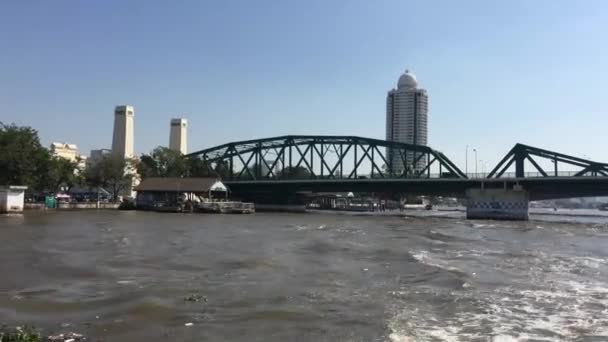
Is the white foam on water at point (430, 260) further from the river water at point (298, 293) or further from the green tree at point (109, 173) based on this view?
the green tree at point (109, 173)

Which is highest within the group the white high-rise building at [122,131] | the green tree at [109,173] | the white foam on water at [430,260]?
the white high-rise building at [122,131]

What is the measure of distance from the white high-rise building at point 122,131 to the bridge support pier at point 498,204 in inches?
3809

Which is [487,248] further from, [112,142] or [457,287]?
[112,142]

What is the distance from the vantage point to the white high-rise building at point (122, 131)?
537 ft

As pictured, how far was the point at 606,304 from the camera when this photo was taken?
20734 mm

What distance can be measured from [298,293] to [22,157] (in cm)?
8982

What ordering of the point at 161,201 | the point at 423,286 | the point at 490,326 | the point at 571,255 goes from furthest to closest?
the point at 161,201, the point at 571,255, the point at 423,286, the point at 490,326

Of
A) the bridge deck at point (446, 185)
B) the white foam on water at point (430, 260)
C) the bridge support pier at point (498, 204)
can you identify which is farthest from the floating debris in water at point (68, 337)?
the bridge support pier at point (498, 204)

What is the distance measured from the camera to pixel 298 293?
21359 millimetres

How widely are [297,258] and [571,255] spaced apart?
19.9 metres

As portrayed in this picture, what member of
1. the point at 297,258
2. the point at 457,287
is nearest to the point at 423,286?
the point at 457,287

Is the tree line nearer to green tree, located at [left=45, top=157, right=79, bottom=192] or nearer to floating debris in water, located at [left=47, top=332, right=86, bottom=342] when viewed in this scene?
green tree, located at [left=45, top=157, right=79, bottom=192]

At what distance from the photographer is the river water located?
51.7ft

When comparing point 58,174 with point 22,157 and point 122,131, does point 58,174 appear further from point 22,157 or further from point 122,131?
point 122,131
